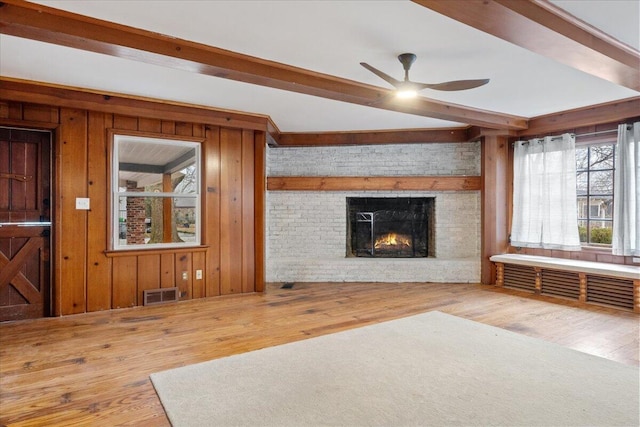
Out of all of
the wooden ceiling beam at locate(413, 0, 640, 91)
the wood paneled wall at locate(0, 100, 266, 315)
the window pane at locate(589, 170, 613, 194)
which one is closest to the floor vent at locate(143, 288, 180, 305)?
the wood paneled wall at locate(0, 100, 266, 315)

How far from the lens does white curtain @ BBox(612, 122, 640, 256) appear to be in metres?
4.19

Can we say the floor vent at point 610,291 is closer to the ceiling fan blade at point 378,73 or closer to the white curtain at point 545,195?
the white curtain at point 545,195

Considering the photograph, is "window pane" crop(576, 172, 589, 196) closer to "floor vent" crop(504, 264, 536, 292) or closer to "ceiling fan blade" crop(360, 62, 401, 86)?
"floor vent" crop(504, 264, 536, 292)

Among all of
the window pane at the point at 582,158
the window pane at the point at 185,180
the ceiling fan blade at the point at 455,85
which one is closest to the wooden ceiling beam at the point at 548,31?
the ceiling fan blade at the point at 455,85

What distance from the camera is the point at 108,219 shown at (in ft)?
13.3

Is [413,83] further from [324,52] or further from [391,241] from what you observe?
[391,241]

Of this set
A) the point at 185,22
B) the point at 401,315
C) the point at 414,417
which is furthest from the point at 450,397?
the point at 185,22

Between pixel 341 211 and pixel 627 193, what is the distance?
12.2 ft

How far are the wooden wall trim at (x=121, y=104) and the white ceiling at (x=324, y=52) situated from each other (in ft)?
0.44

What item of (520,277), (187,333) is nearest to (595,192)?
(520,277)

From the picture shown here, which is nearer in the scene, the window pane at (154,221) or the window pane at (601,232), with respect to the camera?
the window pane at (154,221)

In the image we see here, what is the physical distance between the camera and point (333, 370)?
8.19 ft

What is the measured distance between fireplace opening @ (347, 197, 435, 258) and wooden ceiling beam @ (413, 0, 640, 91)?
133 inches

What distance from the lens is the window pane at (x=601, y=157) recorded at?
466 cm
